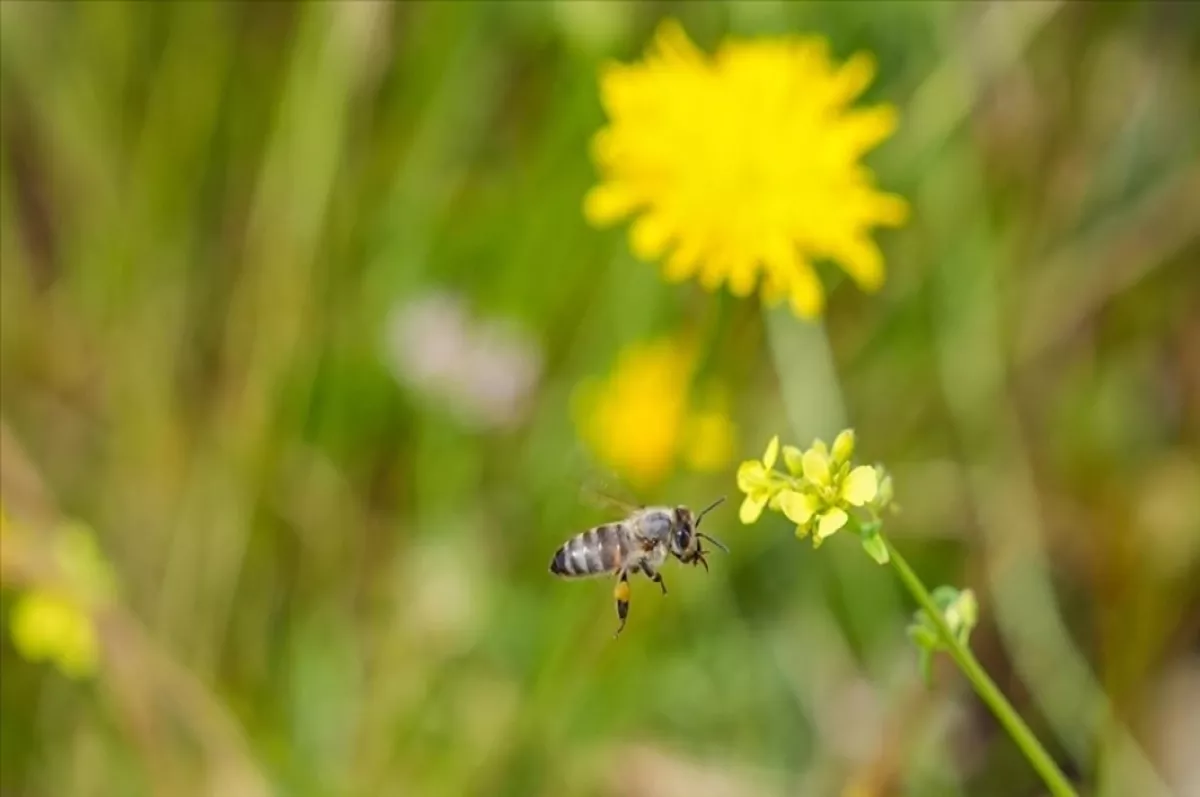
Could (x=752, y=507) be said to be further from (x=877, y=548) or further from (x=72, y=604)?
(x=72, y=604)

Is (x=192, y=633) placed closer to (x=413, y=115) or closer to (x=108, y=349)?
(x=108, y=349)

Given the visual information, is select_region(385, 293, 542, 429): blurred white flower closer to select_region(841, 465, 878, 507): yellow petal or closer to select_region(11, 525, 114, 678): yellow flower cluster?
select_region(11, 525, 114, 678): yellow flower cluster

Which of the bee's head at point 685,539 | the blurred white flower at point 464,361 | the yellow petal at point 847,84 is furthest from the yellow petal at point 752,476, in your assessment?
the blurred white flower at point 464,361

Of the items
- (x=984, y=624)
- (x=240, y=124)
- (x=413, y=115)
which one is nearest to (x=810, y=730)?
(x=984, y=624)

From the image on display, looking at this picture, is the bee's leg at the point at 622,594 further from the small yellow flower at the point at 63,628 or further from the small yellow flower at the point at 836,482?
the small yellow flower at the point at 63,628

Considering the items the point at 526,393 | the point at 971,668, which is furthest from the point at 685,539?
the point at 526,393

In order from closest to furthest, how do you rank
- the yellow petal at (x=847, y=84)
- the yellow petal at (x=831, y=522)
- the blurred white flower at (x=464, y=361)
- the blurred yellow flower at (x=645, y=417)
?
Result: the yellow petal at (x=831, y=522) → the yellow petal at (x=847, y=84) → the blurred yellow flower at (x=645, y=417) → the blurred white flower at (x=464, y=361)
